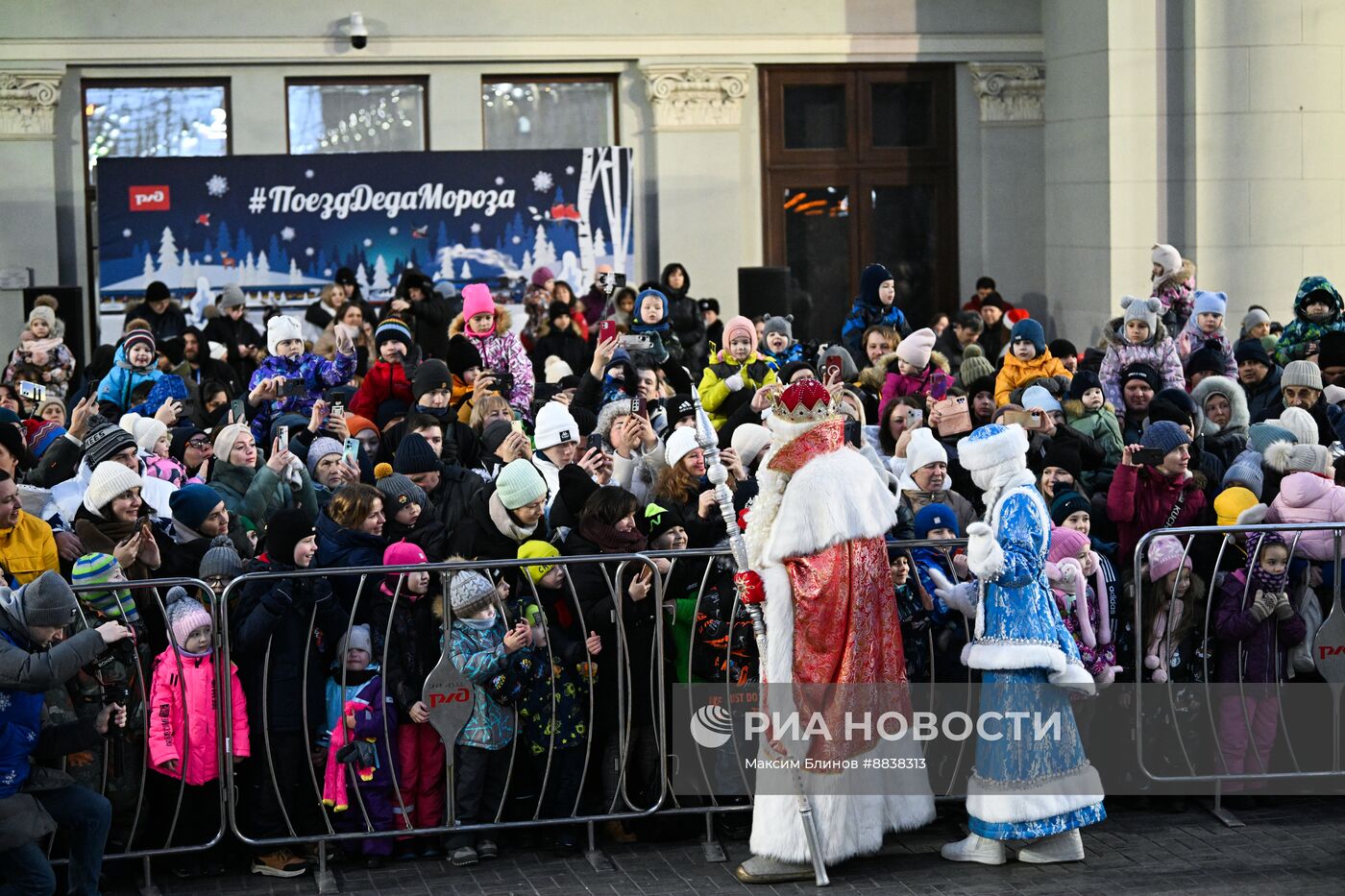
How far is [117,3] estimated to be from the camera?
20.2 metres

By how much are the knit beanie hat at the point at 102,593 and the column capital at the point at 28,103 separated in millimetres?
13597

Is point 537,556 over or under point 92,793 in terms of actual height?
over

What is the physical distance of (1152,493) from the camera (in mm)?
9281

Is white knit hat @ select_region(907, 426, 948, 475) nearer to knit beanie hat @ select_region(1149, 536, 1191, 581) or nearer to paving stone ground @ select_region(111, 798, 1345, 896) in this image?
knit beanie hat @ select_region(1149, 536, 1191, 581)

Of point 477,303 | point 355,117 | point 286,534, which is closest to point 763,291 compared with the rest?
point 355,117

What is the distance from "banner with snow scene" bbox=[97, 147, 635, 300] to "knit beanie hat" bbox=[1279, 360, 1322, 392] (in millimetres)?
8979

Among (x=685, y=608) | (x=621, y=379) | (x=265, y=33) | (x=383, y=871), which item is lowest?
(x=383, y=871)

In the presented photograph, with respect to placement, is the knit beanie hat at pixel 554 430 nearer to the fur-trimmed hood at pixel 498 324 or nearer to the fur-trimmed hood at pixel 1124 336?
the fur-trimmed hood at pixel 498 324

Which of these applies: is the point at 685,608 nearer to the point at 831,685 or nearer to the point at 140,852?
the point at 831,685

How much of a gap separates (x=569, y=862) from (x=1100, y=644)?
2674 mm

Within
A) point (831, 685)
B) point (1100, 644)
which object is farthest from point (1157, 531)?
point (831, 685)

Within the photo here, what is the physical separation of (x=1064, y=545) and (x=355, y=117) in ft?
47.5

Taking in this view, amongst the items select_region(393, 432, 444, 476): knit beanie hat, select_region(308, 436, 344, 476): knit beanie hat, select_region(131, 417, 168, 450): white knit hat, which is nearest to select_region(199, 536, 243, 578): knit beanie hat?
select_region(393, 432, 444, 476): knit beanie hat

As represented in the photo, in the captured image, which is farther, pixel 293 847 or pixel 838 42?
pixel 838 42
